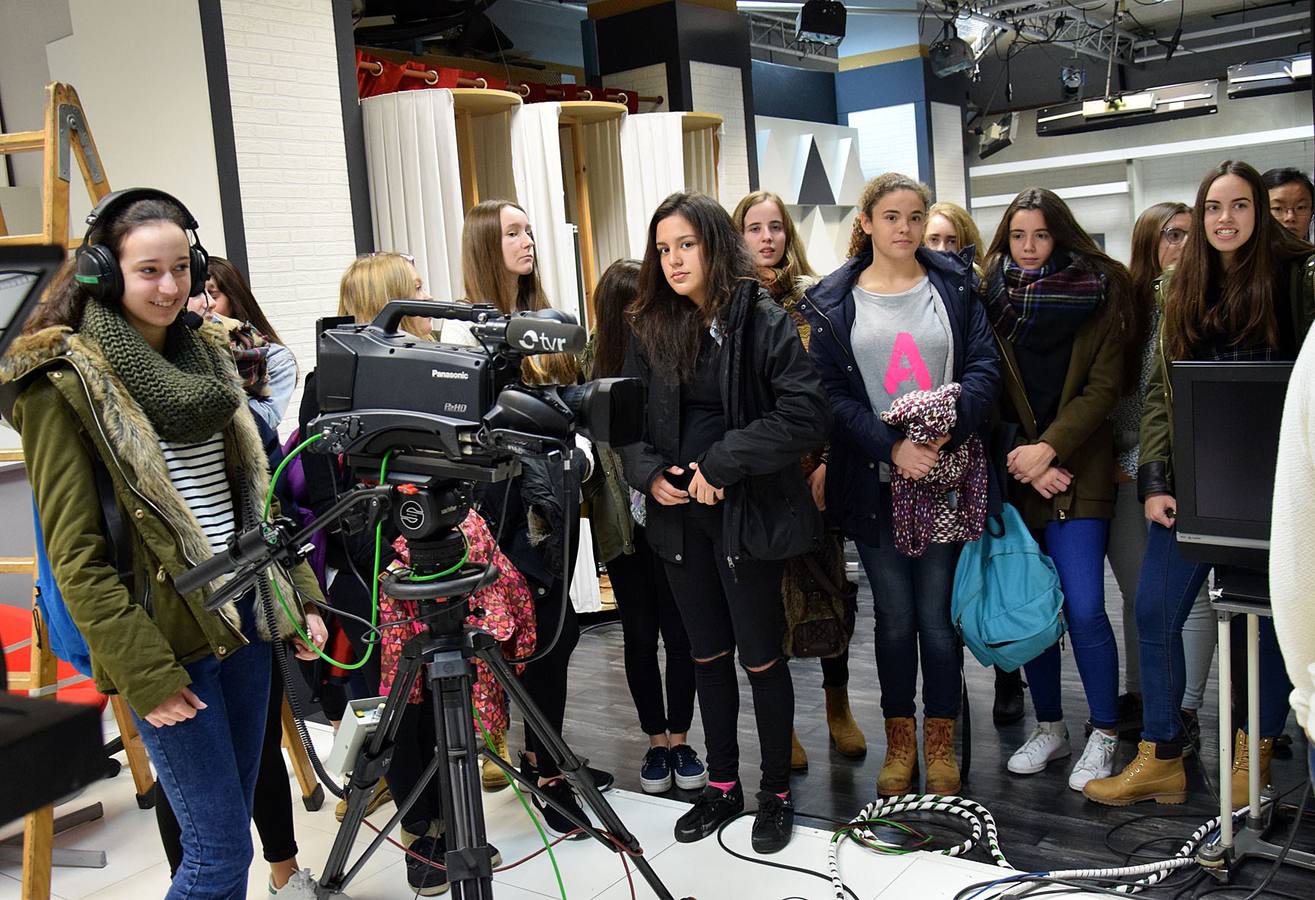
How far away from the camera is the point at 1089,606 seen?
9.83ft

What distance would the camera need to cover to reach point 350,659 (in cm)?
304

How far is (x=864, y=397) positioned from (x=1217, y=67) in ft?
36.5

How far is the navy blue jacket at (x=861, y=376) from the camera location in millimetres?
2893

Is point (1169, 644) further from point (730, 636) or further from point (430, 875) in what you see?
point (430, 875)

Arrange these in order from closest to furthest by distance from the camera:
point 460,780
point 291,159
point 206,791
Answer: point 460,780, point 206,791, point 291,159

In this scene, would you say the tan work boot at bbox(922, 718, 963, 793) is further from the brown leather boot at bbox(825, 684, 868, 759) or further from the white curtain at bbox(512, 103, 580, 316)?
the white curtain at bbox(512, 103, 580, 316)

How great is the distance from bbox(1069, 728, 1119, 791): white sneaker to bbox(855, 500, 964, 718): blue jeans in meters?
0.33

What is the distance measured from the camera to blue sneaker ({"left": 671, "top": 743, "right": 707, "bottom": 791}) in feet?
10.5

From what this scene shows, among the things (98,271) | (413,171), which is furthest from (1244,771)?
(413,171)

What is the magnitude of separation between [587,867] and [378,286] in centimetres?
153

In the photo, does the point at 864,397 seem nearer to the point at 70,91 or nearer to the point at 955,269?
the point at 955,269

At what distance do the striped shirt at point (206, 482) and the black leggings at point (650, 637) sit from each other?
49.9 inches

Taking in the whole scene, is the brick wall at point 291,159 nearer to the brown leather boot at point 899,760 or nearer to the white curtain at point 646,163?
the white curtain at point 646,163

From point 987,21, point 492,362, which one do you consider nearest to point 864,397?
point 492,362
